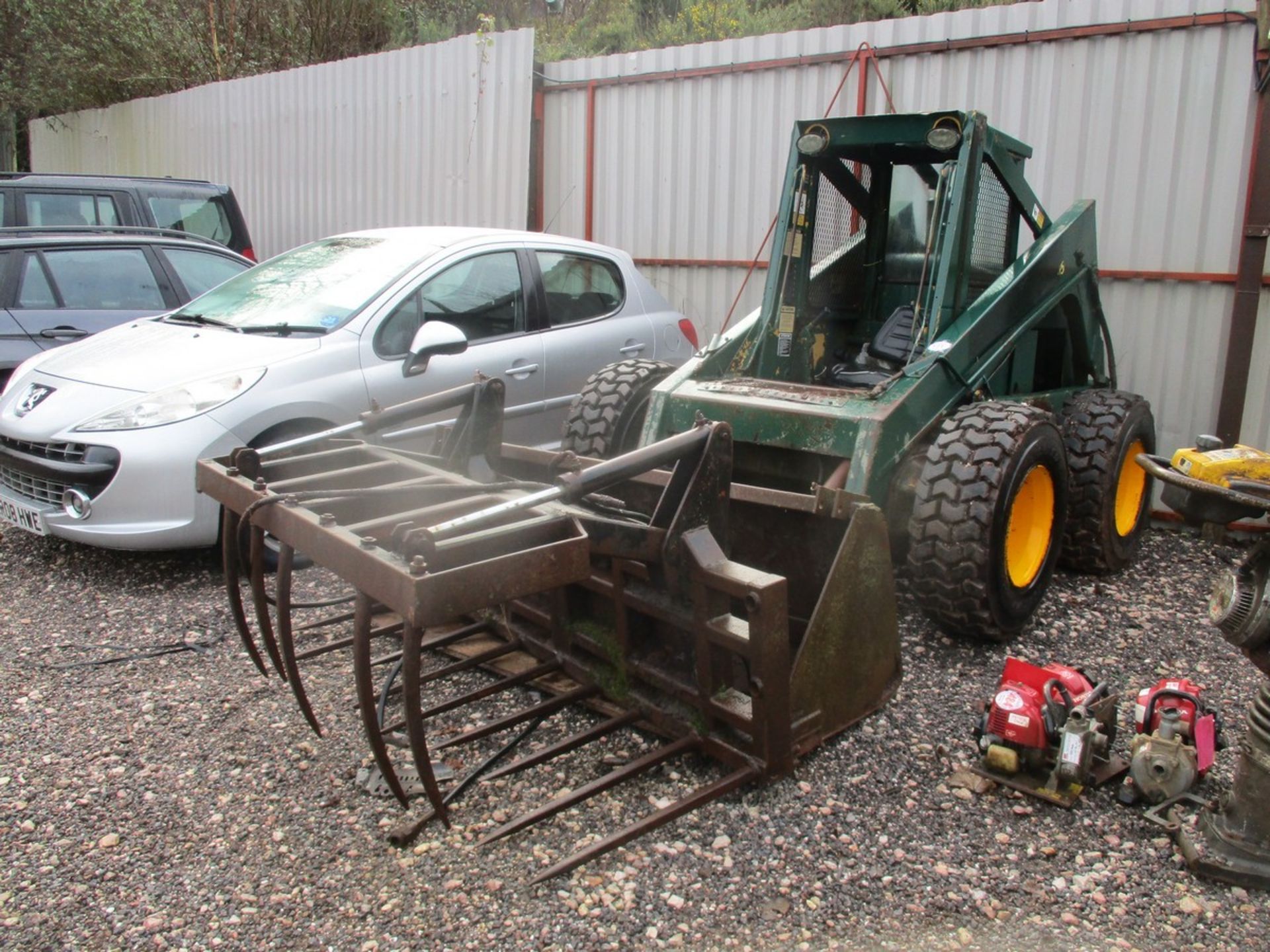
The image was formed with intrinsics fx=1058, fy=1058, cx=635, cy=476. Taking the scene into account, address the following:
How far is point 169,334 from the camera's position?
5.56m

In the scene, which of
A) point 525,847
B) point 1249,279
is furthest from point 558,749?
point 1249,279

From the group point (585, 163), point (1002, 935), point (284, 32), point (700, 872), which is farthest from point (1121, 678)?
point (284, 32)

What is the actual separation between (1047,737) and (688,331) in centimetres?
436

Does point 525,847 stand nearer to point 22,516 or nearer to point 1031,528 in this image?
point 1031,528

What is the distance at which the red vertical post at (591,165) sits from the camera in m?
8.90

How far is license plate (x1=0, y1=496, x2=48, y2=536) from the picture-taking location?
493 cm

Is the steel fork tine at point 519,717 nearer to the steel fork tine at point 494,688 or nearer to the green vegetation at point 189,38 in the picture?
the steel fork tine at point 494,688

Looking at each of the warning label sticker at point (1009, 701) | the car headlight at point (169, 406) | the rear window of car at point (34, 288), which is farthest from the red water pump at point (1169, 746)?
the rear window of car at point (34, 288)

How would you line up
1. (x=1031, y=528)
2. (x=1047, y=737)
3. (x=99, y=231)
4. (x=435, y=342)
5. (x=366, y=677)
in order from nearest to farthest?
(x=366, y=677), (x=1047, y=737), (x=1031, y=528), (x=435, y=342), (x=99, y=231)

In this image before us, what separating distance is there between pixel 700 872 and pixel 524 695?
1.18 meters

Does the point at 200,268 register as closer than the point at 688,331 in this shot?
No

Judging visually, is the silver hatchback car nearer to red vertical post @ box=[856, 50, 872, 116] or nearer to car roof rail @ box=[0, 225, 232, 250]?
car roof rail @ box=[0, 225, 232, 250]

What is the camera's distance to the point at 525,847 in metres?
2.92

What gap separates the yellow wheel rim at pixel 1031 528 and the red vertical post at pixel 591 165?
5397 mm
